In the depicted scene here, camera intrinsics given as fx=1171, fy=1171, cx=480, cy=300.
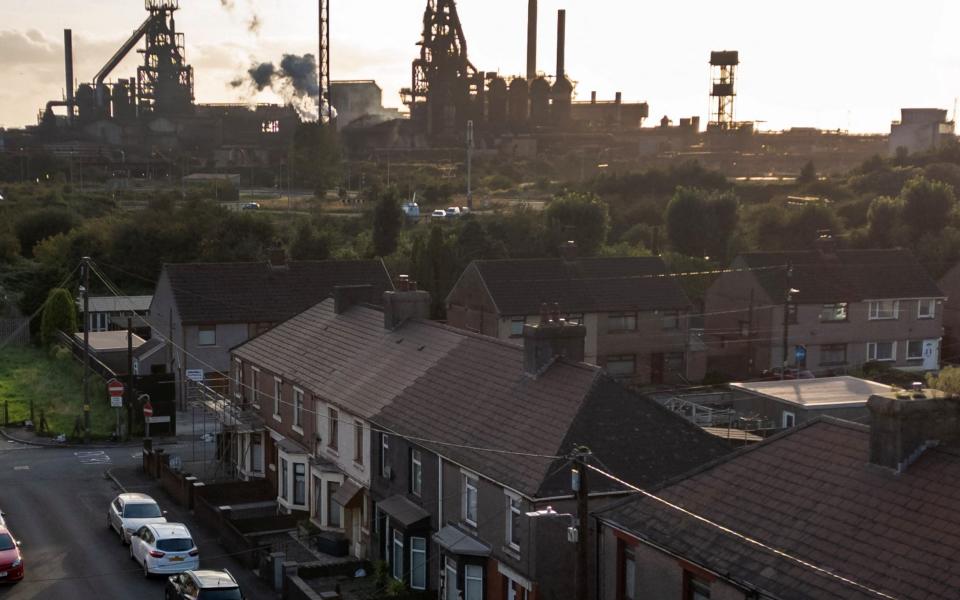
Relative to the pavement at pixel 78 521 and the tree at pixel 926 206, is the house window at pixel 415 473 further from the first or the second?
the tree at pixel 926 206

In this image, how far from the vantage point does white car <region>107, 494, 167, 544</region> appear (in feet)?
94.7

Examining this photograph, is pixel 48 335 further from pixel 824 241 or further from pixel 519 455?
pixel 519 455

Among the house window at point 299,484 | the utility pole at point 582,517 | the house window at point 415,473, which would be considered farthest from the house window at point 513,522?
the house window at point 299,484

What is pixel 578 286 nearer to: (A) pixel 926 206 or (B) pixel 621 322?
(B) pixel 621 322

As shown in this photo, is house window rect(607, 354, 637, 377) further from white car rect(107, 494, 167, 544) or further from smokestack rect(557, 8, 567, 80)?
smokestack rect(557, 8, 567, 80)

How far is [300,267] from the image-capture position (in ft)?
169

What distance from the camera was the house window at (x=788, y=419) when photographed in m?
37.8

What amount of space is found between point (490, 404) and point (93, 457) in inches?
775

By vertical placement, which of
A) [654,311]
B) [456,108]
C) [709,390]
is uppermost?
[456,108]

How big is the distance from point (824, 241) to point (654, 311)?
1148 centimetres

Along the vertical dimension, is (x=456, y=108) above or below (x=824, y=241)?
above

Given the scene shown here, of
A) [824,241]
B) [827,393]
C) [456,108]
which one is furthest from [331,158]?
[827,393]

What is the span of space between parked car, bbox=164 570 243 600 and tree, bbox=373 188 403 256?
53.9m

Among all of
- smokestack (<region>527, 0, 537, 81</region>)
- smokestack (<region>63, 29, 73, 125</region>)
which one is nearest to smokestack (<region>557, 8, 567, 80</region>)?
smokestack (<region>527, 0, 537, 81</region>)
